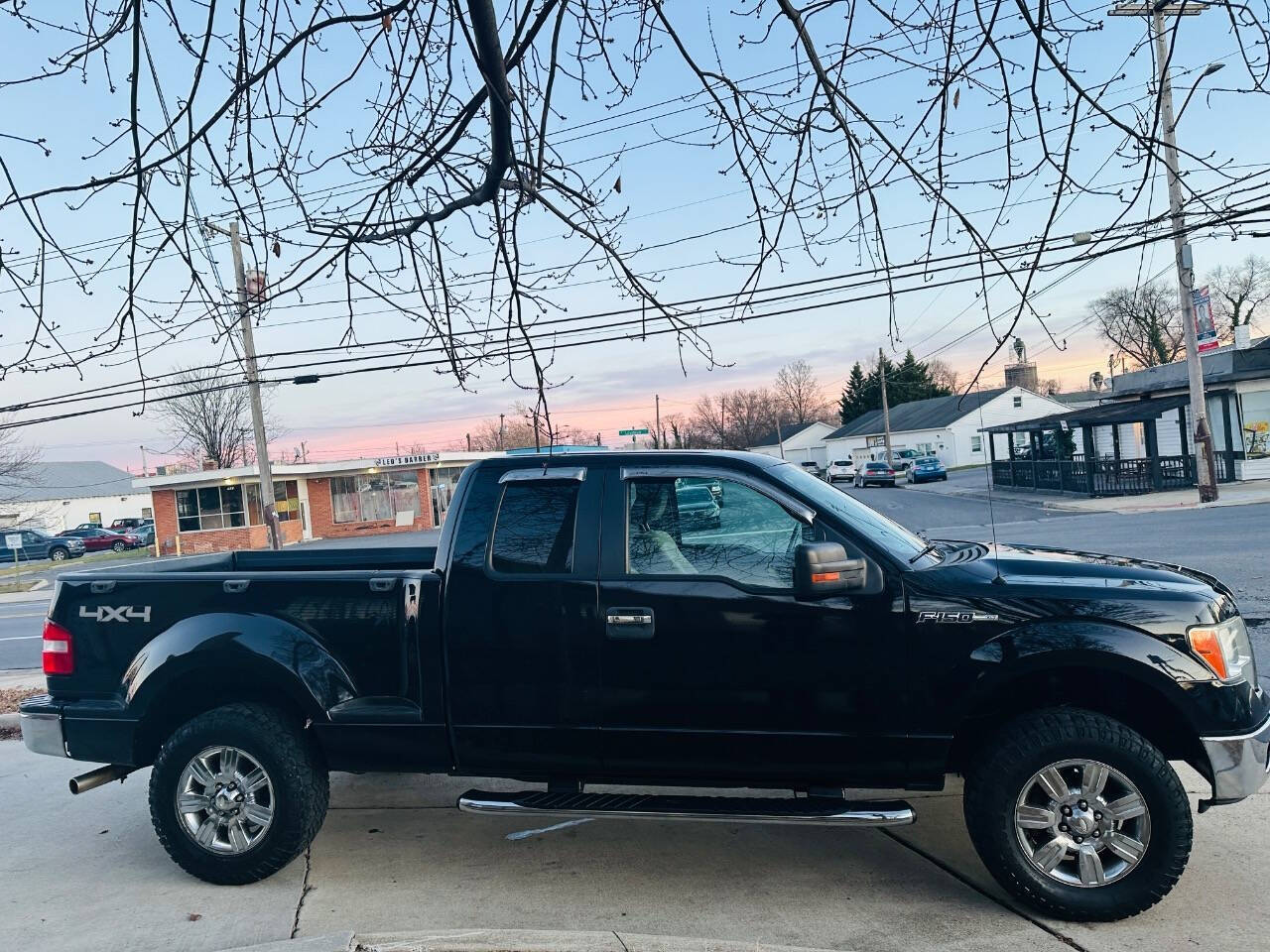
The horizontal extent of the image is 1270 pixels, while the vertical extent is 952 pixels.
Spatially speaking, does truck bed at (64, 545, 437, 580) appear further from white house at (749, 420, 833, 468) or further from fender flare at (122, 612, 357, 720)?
white house at (749, 420, 833, 468)

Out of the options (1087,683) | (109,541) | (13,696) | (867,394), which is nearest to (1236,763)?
(1087,683)

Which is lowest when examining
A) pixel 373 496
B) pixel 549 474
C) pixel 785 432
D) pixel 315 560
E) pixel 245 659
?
pixel 245 659

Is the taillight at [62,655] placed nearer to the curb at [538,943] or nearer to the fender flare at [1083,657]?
the curb at [538,943]

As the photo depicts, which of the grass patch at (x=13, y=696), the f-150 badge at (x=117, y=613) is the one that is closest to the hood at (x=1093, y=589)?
the f-150 badge at (x=117, y=613)

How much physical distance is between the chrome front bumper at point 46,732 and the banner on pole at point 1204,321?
25.4 meters

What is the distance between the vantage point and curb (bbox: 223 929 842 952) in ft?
11.9

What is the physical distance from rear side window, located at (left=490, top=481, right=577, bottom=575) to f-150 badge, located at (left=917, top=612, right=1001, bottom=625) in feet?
5.27

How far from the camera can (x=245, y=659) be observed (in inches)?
187

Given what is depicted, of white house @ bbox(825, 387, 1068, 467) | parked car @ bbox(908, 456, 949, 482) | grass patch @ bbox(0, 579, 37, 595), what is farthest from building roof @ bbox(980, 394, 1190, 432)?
grass patch @ bbox(0, 579, 37, 595)

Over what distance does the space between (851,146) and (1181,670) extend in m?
2.49

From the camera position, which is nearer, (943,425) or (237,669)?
(237,669)

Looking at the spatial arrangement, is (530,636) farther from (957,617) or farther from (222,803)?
(957,617)

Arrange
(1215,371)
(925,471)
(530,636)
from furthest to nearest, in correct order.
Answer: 1. (925,471)
2. (1215,371)
3. (530,636)

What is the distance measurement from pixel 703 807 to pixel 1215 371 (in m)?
32.4
